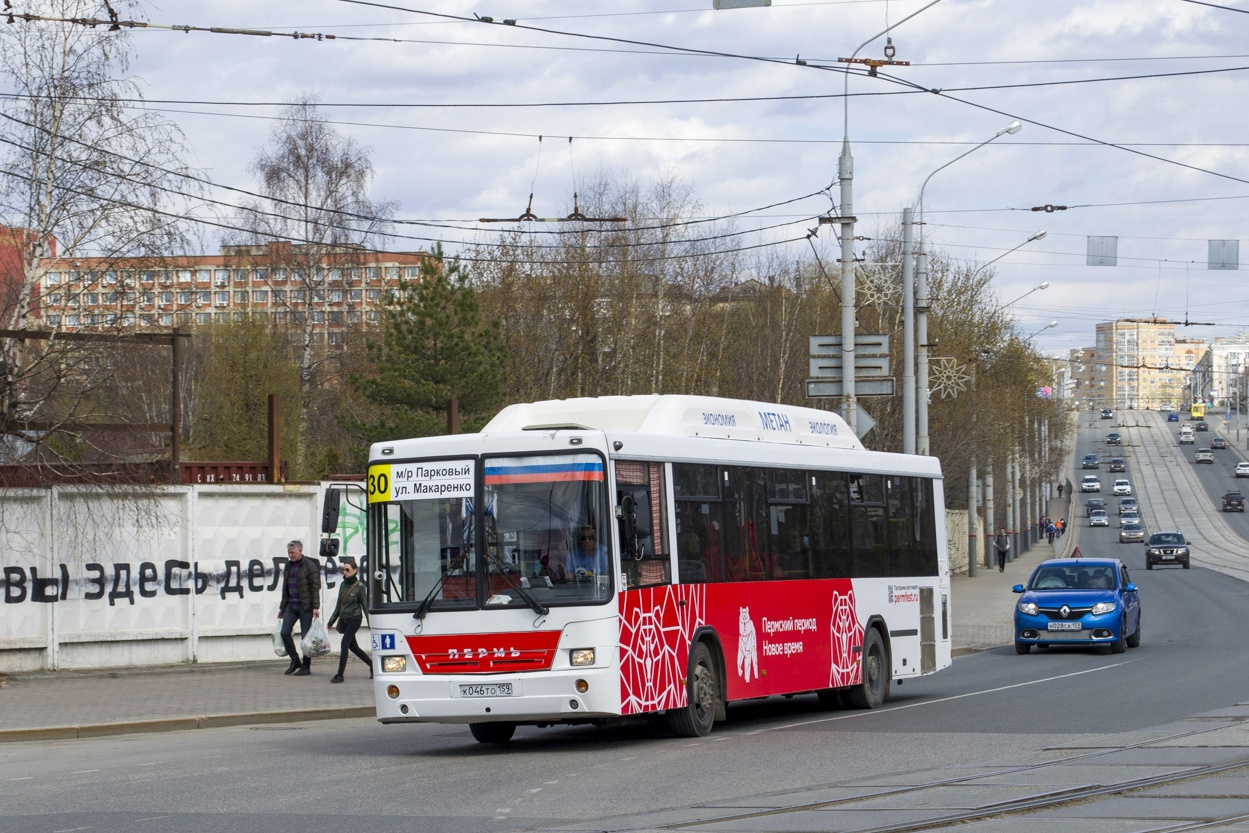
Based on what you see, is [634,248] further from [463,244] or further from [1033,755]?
[1033,755]

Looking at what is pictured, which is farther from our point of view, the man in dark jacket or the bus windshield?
the man in dark jacket

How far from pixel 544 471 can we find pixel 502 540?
651 millimetres

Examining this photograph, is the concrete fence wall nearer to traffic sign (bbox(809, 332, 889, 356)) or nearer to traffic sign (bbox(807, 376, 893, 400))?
traffic sign (bbox(807, 376, 893, 400))

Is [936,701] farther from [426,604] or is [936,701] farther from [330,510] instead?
[330,510]

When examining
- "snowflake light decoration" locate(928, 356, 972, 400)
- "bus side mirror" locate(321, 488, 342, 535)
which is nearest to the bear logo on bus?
"bus side mirror" locate(321, 488, 342, 535)

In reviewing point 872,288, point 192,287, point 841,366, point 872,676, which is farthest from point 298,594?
point 872,288

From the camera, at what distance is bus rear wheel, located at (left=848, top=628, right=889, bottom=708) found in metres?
17.9

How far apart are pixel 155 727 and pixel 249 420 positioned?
3754 centimetres

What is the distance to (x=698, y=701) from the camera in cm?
1449

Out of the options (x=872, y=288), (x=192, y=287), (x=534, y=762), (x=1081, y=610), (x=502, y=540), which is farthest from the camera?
(x=872, y=288)

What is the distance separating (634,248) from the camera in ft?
193

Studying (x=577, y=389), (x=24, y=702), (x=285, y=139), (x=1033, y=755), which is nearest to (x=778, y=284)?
(x=577, y=389)

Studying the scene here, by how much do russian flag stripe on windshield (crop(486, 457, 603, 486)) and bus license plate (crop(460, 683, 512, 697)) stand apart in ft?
5.32

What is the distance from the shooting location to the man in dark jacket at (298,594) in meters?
21.3
